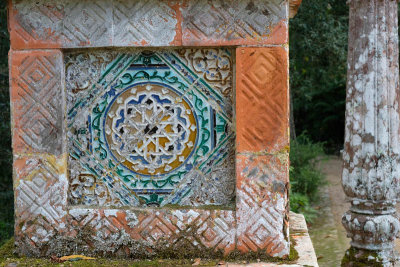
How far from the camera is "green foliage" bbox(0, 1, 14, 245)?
6078 mm

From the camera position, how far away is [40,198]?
305 cm

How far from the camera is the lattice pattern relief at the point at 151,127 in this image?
3.05 metres

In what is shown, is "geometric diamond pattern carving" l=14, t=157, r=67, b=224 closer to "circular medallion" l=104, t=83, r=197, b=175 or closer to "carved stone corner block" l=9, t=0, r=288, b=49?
"circular medallion" l=104, t=83, r=197, b=175

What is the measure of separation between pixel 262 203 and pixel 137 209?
806 mm

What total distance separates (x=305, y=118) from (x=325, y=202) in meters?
8.10

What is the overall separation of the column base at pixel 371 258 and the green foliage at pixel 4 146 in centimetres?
463

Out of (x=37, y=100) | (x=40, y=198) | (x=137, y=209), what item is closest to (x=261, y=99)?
(x=137, y=209)

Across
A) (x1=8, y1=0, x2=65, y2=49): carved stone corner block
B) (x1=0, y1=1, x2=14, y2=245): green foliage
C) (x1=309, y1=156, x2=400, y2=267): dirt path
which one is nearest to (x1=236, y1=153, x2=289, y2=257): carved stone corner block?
(x1=309, y1=156, x2=400, y2=267): dirt path

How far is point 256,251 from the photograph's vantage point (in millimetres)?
2969

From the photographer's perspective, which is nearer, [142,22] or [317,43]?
[142,22]

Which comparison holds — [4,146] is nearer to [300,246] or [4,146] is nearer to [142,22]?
[142,22]

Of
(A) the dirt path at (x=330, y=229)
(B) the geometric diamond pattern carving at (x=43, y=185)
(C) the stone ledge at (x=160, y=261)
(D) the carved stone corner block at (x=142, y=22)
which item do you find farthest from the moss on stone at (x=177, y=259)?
(D) the carved stone corner block at (x=142, y=22)

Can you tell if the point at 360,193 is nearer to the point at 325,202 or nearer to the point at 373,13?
the point at 373,13

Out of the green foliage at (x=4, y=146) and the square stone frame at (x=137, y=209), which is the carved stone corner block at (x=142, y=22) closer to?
the square stone frame at (x=137, y=209)
